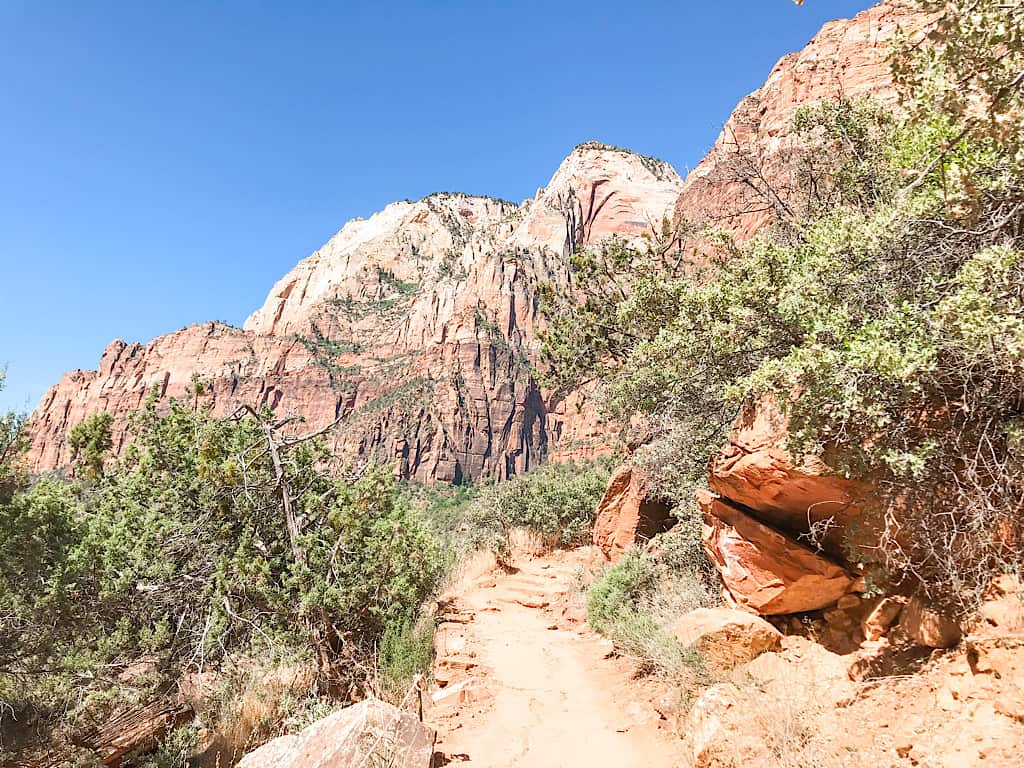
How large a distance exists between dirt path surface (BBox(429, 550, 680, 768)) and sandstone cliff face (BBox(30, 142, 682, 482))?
70332 mm

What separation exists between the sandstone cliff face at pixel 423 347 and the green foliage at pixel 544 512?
2397 inches

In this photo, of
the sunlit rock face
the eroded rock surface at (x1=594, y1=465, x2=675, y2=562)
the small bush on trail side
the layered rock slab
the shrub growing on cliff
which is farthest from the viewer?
the sunlit rock face

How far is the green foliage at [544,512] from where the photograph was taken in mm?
16766

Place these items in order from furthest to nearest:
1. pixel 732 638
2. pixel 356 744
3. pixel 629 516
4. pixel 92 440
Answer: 1. pixel 92 440
2. pixel 629 516
3. pixel 732 638
4. pixel 356 744

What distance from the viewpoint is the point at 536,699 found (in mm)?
6867

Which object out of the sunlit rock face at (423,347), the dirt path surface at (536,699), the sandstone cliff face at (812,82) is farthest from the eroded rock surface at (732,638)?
the sunlit rock face at (423,347)

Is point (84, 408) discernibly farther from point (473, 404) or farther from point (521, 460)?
point (521, 460)

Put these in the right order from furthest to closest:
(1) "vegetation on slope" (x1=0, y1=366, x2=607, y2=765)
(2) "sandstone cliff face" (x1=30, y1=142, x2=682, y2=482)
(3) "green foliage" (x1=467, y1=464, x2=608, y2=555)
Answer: (2) "sandstone cliff face" (x1=30, y1=142, x2=682, y2=482)
(3) "green foliage" (x1=467, y1=464, x2=608, y2=555)
(1) "vegetation on slope" (x1=0, y1=366, x2=607, y2=765)

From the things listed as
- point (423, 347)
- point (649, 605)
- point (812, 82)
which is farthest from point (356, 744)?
point (423, 347)

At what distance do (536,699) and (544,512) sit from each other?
1050 centimetres

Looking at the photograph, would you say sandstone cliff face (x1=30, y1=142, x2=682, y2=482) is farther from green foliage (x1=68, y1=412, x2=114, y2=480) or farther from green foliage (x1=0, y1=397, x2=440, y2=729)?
green foliage (x1=0, y1=397, x2=440, y2=729)

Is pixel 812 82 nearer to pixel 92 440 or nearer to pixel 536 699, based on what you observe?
pixel 536 699

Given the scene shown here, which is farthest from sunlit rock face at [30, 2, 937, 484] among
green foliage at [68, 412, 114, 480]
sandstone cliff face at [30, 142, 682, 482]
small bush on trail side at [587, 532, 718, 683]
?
small bush on trail side at [587, 532, 718, 683]

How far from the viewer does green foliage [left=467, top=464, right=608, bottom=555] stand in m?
16.8
